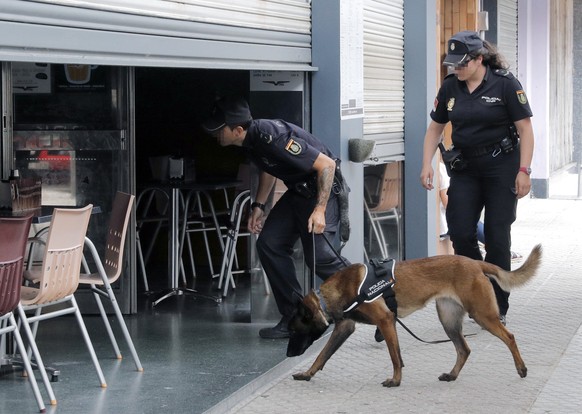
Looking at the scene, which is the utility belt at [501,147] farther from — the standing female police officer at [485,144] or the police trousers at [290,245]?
the police trousers at [290,245]

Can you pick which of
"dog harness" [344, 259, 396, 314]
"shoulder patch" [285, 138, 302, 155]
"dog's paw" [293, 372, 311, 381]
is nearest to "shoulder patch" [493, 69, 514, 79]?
"shoulder patch" [285, 138, 302, 155]

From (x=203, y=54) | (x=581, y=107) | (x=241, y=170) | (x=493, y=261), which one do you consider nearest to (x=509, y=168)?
(x=493, y=261)

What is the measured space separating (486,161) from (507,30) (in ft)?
33.6

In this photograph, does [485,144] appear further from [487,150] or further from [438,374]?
[438,374]

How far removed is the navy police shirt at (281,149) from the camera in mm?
7336

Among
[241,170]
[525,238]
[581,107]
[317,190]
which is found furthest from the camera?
[581,107]

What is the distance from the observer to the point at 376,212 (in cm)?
1015

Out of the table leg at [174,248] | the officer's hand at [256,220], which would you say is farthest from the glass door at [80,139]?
the officer's hand at [256,220]

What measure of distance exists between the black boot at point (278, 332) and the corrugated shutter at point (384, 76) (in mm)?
2223

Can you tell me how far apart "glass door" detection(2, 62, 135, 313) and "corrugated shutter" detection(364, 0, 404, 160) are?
1.99m

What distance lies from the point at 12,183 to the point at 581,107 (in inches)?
750

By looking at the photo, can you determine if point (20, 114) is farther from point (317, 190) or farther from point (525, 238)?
point (525, 238)

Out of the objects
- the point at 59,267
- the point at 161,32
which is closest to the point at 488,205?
the point at 161,32

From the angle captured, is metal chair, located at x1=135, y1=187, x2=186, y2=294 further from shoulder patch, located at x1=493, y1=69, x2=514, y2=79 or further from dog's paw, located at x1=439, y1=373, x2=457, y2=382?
dog's paw, located at x1=439, y1=373, x2=457, y2=382
